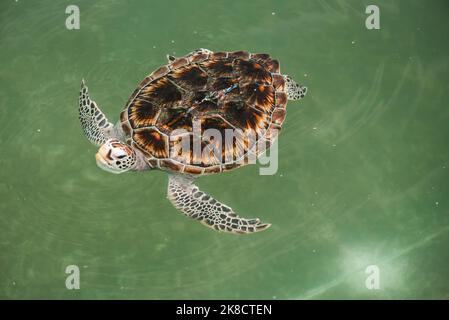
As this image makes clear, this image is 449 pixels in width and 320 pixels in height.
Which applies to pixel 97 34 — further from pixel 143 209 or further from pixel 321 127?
pixel 321 127

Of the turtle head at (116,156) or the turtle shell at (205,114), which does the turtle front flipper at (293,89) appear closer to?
the turtle shell at (205,114)

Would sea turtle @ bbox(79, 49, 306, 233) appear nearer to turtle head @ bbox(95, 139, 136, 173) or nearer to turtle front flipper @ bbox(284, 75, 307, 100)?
turtle head @ bbox(95, 139, 136, 173)

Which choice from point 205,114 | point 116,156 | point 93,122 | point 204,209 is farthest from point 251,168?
point 93,122

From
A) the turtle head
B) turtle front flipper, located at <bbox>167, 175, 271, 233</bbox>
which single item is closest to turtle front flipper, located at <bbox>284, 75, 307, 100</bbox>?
turtle front flipper, located at <bbox>167, 175, 271, 233</bbox>

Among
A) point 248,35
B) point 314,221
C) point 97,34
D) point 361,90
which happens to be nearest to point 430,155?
point 361,90

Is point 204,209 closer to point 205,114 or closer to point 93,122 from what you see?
point 205,114

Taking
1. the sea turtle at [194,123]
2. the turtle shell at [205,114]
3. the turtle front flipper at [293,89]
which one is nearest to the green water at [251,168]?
the turtle front flipper at [293,89]
